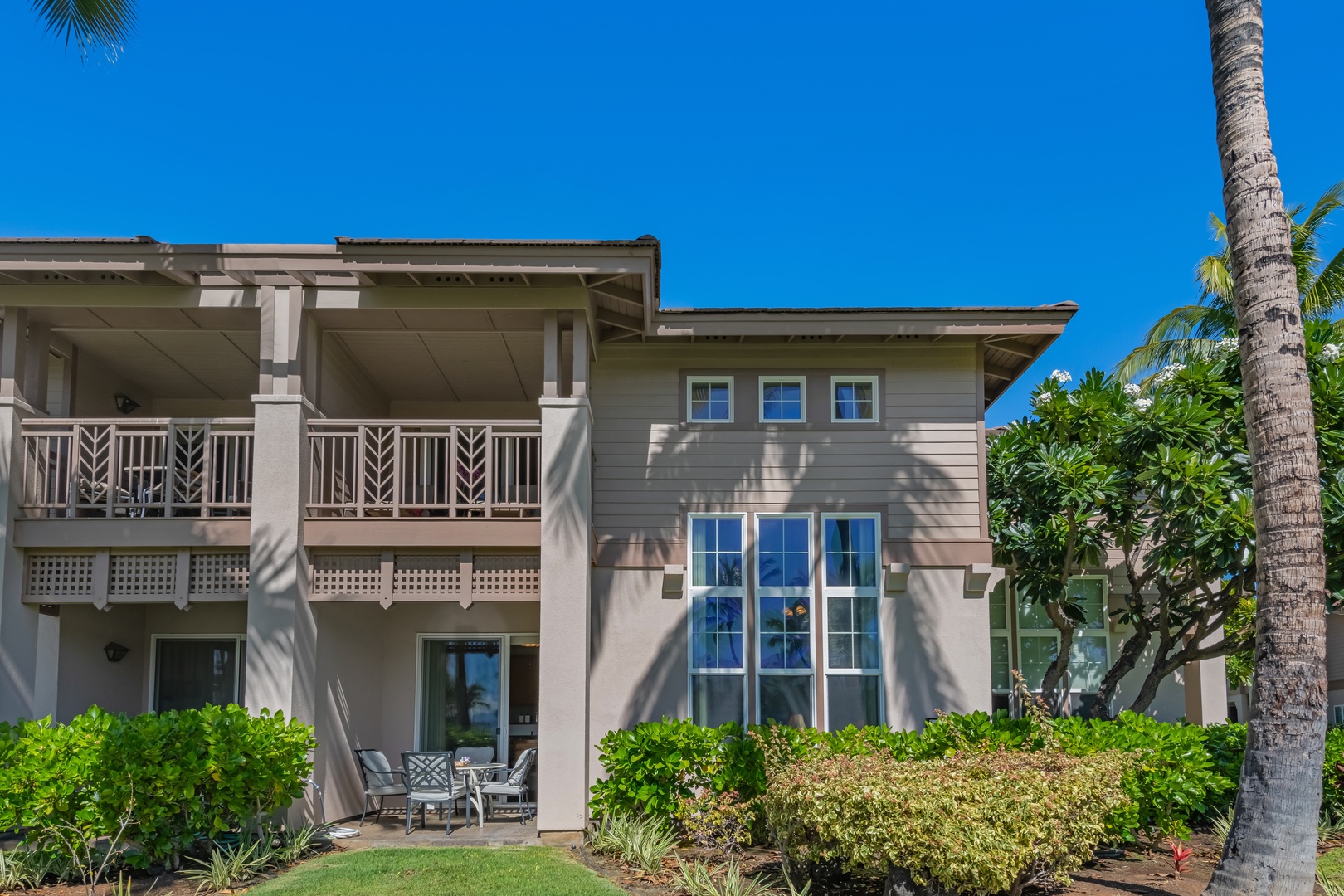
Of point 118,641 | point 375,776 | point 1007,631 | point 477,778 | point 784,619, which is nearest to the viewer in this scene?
point 477,778

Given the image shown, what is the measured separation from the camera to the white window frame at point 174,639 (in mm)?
13484

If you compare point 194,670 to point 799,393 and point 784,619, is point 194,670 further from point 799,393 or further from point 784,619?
point 799,393

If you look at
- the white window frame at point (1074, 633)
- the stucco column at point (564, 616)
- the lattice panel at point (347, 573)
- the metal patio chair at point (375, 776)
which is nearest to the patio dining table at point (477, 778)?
the metal patio chair at point (375, 776)

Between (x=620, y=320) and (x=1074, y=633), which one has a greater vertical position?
(x=620, y=320)

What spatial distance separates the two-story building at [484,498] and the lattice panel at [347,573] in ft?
0.08

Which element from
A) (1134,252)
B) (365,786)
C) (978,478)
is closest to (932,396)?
(978,478)

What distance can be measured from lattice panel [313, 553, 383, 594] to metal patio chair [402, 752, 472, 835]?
1758 mm

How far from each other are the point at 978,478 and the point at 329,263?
7.61 m

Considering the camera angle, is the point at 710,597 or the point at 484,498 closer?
the point at 484,498

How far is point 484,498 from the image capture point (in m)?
11.2

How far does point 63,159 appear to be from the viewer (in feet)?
70.8

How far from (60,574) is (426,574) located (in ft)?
12.4

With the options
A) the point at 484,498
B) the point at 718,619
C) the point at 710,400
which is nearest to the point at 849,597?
the point at 718,619

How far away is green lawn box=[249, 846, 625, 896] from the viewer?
26.3 feet
